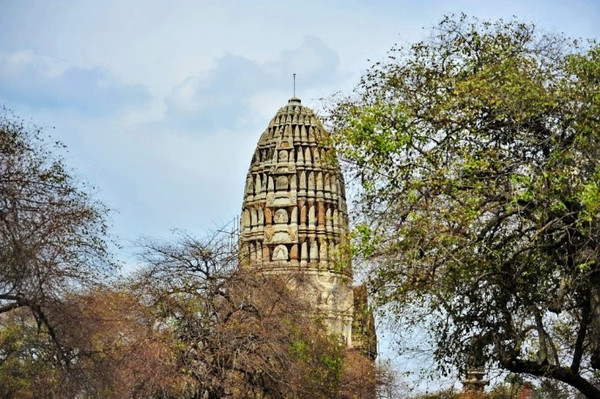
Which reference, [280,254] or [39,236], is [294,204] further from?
[39,236]

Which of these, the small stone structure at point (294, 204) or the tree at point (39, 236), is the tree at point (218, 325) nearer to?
the tree at point (39, 236)

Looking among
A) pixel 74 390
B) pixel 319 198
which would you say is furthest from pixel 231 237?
pixel 319 198

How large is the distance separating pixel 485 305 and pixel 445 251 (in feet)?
6.95

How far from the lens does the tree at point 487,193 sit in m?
21.3

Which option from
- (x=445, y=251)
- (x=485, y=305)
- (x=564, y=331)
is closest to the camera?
(x=445, y=251)

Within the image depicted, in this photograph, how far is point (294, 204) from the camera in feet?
242

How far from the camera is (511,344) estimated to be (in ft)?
75.4

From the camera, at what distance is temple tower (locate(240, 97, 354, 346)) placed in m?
72.0

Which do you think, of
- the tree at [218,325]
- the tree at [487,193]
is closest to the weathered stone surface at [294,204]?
the tree at [218,325]

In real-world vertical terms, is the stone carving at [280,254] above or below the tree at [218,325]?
above

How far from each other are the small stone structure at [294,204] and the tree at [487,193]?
4702 cm

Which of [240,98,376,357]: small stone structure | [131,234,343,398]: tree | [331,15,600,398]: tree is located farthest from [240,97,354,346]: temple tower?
[331,15,600,398]: tree

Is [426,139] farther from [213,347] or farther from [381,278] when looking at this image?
[213,347]

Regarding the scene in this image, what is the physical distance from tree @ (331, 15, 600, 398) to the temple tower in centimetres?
4701
